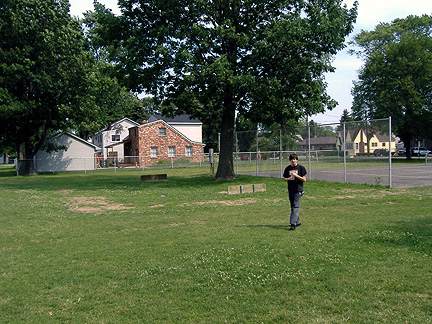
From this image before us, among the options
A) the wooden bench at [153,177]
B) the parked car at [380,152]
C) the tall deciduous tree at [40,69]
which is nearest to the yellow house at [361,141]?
the parked car at [380,152]

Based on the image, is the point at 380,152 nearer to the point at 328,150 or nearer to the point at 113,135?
the point at 328,150

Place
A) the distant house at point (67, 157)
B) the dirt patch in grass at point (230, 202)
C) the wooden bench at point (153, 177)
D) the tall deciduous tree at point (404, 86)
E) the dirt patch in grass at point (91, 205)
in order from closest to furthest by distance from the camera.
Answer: the dirt patch in grass at point (91, 205), the dirt patch in grass at point (230, 202), the wooden bench at point (153, 177), the distant house at point (67, 157), the tall deciduous tree at point (404, 86)

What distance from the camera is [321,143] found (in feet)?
75.9

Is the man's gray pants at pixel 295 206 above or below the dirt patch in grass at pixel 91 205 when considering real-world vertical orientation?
above

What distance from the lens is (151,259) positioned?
7344 millimetres

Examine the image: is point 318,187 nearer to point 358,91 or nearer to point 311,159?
point 311,159

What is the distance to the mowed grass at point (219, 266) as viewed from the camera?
4.94 metres

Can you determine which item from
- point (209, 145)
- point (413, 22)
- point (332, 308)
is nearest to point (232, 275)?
point (332, 308)

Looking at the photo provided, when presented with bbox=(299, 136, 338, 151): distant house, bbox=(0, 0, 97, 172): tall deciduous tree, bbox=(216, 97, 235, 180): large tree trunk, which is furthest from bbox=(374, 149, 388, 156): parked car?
bbox=(0, 0, 97, 172): tall deciduous tree

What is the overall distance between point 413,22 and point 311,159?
4849cm

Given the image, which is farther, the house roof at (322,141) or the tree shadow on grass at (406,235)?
the house roof at (322,141)

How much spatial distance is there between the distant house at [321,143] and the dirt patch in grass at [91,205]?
12.2 m

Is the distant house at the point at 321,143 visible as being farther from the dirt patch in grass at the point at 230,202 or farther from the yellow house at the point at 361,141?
the dirt patch in grass at the point at 230,202

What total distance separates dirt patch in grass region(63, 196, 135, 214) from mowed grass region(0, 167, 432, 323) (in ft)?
3.40
